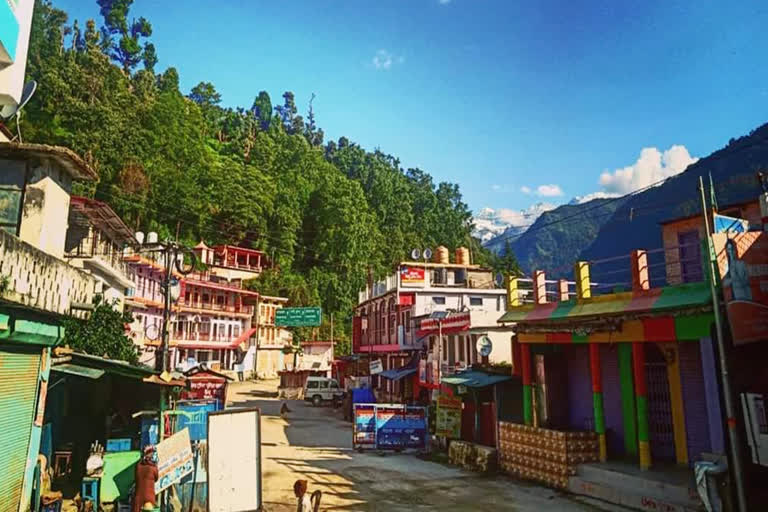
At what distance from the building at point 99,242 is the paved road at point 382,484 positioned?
12.8m

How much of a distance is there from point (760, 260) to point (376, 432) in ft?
49.0

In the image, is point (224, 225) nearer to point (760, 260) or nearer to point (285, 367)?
point (285, 367)

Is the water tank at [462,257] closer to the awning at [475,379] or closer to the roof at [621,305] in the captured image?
the awning at [475,379]

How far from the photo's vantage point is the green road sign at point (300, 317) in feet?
137

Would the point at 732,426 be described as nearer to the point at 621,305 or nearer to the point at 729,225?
the point at 729,225

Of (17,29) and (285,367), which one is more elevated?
(17,29)

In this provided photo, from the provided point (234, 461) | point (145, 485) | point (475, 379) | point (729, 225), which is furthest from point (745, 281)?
point (145, 485)

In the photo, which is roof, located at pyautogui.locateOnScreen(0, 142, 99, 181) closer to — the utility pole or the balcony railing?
Answer: the utility pole

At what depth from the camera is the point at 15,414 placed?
10.3 m

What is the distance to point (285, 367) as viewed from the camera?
66312 millimetres

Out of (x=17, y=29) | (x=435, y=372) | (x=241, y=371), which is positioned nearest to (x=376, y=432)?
(x=435, y=372)

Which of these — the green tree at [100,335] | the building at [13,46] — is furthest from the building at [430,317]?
the building at [13,46]

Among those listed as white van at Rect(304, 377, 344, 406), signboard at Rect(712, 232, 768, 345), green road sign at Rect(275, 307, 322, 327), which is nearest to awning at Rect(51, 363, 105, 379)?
signboard at Rect(712, 232, 768, 345)

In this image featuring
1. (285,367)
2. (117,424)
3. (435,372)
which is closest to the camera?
(117,424)
